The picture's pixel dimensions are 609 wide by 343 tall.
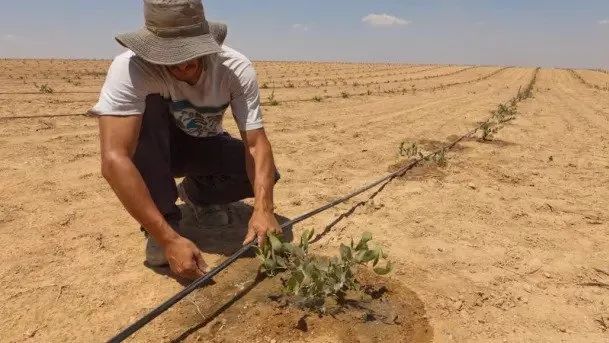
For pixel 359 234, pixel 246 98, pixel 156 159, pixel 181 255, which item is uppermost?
pixel 246 98

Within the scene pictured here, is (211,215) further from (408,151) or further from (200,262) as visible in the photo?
(408,151)

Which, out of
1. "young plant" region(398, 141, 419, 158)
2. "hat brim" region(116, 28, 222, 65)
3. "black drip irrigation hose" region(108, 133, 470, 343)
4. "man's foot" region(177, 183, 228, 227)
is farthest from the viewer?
"young plant" region(398, 141, 419, 158)

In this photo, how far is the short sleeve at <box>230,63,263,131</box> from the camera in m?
2.40

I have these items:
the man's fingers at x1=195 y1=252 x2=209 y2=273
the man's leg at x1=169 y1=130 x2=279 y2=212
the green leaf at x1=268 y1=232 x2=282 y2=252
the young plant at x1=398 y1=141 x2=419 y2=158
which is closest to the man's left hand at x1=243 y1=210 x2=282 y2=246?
the green leaf at x1=268 y1=232 x2=282 y2=252

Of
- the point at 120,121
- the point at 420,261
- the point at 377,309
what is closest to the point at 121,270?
the point at 120,121

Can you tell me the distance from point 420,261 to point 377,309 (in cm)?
60

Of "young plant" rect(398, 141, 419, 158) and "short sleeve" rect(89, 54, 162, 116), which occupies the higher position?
"short sleeve" rect(89, 54, 162, 116)

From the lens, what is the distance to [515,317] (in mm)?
2141

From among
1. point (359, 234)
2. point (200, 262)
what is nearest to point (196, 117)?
point (200, 262)

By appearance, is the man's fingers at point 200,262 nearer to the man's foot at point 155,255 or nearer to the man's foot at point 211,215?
the man's foot at point 155,255

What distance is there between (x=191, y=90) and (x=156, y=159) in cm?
38

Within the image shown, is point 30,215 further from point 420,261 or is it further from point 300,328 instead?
point 420,261

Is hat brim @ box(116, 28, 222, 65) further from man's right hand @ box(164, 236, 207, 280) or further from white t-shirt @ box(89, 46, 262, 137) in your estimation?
man's right hand @ box(164, 236, 207, 280)

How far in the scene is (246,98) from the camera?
2418 mm
